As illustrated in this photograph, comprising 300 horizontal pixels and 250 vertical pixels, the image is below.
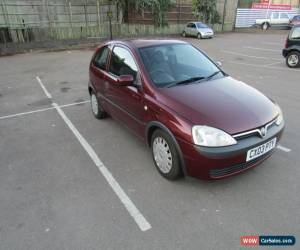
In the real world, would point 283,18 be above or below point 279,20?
above

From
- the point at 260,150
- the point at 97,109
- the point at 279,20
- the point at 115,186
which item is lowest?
the point at 115,186

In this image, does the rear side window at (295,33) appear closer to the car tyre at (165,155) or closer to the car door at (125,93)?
the car door at (125,93)

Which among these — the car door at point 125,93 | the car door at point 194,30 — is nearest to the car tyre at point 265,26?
the car door at point 194,30

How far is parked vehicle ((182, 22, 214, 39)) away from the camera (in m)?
22.4

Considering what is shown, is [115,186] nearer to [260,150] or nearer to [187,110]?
[187,110]

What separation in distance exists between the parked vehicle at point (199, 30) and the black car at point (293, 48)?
1374cm

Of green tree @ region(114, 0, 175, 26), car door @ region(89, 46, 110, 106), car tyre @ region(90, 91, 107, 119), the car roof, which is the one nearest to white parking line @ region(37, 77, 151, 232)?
car tyre @ region(90, 91, 107, 119)

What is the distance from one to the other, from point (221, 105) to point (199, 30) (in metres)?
21.6

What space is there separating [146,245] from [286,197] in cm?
171

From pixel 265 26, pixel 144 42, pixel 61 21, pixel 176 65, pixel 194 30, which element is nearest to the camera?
pixel 176 65

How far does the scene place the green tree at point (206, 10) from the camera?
84.8 feet

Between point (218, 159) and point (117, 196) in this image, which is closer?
point (218, 159)

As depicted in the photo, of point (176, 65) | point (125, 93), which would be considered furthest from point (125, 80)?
point (176, 65)

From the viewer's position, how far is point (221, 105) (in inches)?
116
